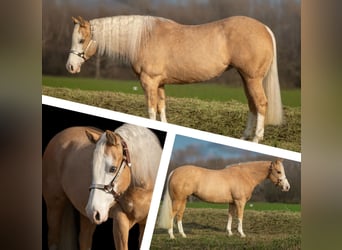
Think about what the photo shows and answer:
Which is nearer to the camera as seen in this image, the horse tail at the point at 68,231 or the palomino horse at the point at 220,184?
the palomino horse at the point at 220,184

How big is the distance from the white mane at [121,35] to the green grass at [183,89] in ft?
0.40

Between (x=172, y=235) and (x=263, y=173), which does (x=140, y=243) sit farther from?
(x=263, y=173)

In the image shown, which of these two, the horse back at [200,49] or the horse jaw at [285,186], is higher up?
the horse back at [200,49]

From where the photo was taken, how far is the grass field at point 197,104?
2818mm

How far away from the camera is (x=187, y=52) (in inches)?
111

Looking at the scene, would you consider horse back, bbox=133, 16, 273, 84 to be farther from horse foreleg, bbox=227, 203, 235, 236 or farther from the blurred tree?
horse foreleg, bbox=227, 203, 235, 236

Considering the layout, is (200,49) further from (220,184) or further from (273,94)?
(220,184)

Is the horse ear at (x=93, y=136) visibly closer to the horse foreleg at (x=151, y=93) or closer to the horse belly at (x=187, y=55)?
the horse foreleg at (x=151, y=93)

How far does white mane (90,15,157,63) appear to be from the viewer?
2828mm

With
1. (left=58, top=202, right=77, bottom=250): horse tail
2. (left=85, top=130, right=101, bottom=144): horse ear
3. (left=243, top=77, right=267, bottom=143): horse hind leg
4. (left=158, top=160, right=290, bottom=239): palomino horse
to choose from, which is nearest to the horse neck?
(left=158, top=160, right=290, bottom=239): palomino horse

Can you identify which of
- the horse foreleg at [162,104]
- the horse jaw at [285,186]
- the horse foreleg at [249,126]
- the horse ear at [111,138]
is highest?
the horse foreleg at [162,104]

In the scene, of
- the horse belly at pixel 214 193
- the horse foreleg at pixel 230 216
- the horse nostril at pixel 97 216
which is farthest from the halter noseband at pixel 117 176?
the horse foreleg at pixel 230 216
